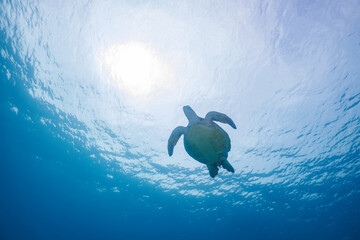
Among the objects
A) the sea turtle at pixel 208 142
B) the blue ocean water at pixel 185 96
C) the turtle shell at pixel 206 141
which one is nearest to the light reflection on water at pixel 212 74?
the blue ocean water at pixel 185 96

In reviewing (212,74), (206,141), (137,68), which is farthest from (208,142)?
(137,68)

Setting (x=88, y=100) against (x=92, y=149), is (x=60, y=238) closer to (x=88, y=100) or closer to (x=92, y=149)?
(x=92, y=149)

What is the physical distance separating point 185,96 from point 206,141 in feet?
22.5

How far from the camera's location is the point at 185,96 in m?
12.3

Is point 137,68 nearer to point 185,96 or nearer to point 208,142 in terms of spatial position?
point 185,96

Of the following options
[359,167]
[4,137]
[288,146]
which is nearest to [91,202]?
[4,137]

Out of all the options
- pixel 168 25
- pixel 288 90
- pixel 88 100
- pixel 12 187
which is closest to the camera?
pixel 168 25

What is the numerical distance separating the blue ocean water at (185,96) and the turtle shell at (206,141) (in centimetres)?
615

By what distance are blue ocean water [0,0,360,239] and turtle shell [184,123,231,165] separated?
6.15 metres

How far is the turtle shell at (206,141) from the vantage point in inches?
227

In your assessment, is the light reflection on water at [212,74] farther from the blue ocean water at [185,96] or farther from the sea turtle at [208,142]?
the sea turtle at [208,142]

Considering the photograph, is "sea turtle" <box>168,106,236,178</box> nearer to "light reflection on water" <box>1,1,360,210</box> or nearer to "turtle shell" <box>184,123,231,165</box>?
"turtle shell" <box>184,123,231,165</box>

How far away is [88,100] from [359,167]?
24.6 metres

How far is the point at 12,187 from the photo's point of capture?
113 ft
